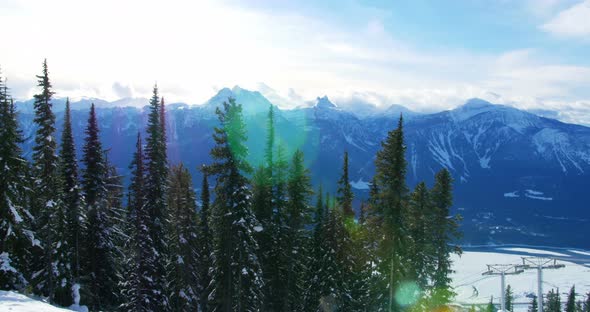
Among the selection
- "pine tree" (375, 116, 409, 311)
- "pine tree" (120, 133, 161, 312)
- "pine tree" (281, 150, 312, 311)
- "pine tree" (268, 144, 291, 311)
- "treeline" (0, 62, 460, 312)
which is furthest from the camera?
"pine tree" (281, 150, 312, 311)

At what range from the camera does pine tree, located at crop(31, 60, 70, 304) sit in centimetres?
3234

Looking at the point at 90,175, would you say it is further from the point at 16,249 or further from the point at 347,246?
the point at 347,246

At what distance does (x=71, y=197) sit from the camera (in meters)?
34.2

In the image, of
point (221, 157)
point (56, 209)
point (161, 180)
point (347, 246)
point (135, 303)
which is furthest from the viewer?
point (347, 246)

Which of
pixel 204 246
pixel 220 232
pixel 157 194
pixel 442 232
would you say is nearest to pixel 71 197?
pixel 157 194

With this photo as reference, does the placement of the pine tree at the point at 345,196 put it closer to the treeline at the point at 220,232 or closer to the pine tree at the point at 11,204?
the treeline at the point at 220,232

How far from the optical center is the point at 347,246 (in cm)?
4181

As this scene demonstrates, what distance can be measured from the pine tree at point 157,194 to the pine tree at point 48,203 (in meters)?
6.50

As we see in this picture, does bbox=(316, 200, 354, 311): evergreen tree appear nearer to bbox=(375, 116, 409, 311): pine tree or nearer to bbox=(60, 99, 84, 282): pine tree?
bbox=(375, 116, 409, 311): pine tree

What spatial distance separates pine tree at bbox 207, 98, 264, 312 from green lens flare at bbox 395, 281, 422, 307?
9.96m

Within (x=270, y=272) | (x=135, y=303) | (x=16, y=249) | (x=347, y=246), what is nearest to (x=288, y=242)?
(x=270, y=272)

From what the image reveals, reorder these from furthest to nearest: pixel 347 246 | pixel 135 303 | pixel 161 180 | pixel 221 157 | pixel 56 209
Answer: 1. pixel 347 246
2. pixel 161 180
3. pixel 135 303
4. pixel 56 209
5. pixel 221 157

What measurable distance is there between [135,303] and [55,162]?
12.3m

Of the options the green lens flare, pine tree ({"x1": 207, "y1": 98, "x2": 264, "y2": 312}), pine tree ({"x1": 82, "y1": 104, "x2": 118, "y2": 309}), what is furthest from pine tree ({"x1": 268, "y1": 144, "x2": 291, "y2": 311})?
pine tree ({"x1": 82, "y1": 104, "x2": 118, "y2": 309})
